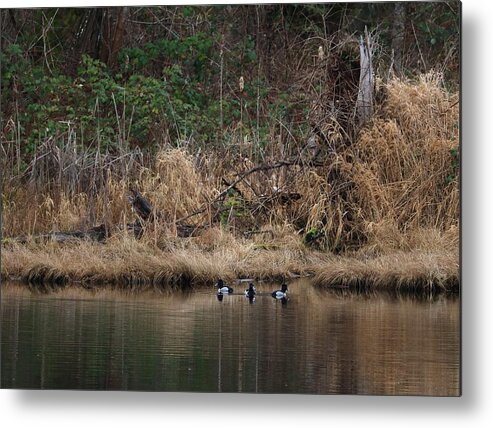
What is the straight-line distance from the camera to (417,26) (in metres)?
7.16

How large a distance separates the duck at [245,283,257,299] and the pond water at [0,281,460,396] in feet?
0.16

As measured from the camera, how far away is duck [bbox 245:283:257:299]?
291 inches

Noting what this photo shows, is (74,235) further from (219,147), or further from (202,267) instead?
(219,147)

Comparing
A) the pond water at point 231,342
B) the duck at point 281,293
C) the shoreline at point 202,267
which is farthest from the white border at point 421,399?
the duck at point 281,293

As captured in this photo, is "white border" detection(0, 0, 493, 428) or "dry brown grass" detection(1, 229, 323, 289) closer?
"white border" detection(0, 0, 493, 428)

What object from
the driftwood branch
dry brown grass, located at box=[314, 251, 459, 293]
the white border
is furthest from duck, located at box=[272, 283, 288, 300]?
the white border

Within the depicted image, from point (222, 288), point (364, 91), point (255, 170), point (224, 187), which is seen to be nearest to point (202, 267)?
point (222, 288)

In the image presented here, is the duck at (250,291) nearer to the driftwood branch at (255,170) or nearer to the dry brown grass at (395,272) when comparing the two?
the dry brown grass at (395,272)

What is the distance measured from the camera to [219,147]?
7.68 meters

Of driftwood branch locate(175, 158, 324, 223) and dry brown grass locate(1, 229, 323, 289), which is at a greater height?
driftwood branch locate(175, 158, 324, 223)

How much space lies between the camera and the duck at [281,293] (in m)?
7.36

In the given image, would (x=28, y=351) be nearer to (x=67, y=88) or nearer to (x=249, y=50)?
(x=67, y=88)

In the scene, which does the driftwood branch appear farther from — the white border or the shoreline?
the white border

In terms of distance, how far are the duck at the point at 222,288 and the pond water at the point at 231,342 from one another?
0.05 metres
